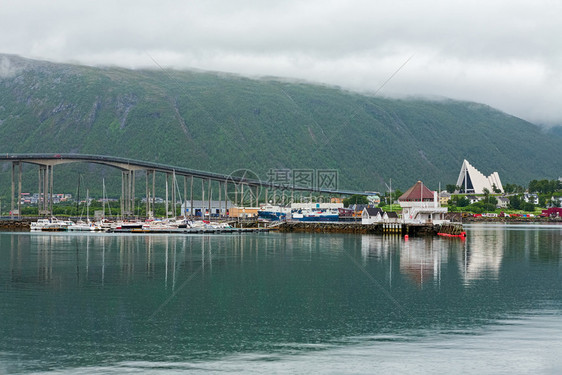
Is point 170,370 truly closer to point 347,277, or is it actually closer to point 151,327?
point 151,327

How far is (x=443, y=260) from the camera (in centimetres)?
6331

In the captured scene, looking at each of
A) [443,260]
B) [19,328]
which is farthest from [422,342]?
[443,260]

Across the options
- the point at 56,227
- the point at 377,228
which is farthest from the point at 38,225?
the point at 377,228

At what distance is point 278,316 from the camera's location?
33531mm

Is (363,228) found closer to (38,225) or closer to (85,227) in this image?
(85,227)

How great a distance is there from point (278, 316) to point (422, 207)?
85.6 meters

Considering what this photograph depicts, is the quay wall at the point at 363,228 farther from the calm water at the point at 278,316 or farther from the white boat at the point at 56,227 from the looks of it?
the calm water at the point at 278,316

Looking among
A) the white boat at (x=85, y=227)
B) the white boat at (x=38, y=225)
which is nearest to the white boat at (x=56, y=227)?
the white boat at (x=38, y=225)

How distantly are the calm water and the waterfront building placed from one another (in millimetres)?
53007

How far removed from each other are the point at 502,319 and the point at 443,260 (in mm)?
30259

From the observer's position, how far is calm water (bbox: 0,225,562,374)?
2536 cm

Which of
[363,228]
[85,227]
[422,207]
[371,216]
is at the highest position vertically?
[422,207]

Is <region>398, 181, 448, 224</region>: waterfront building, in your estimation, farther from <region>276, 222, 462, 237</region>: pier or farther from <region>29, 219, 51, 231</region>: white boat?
<region>29, 219, 51, 231</region>: white boat

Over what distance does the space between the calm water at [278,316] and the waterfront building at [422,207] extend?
53.0 m
